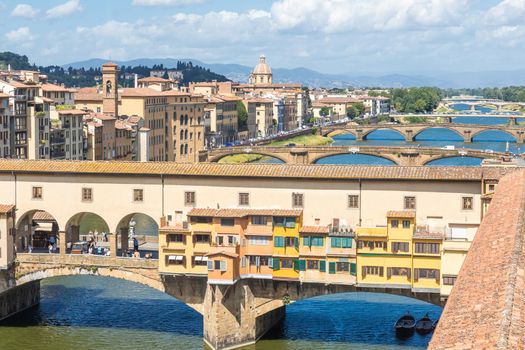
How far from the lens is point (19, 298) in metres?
36.2

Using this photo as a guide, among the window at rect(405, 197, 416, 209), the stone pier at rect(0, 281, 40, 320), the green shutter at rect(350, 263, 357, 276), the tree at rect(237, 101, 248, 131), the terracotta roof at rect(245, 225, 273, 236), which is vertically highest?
the tree at rect(237, 101, 248, 131)

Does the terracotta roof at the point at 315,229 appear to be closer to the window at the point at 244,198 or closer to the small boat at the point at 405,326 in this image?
the window at the point at 244,198

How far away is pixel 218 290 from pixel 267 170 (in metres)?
4.73

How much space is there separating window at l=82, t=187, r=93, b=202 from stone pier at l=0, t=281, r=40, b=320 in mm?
4292

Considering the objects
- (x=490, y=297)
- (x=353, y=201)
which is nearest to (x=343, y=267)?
(x=353, y=201)

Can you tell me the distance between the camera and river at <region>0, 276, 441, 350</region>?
31.9m

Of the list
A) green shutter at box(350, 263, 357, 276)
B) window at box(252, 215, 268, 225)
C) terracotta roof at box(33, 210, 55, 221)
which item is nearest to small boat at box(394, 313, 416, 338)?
green shutter at box(350, 263, 357, 276)

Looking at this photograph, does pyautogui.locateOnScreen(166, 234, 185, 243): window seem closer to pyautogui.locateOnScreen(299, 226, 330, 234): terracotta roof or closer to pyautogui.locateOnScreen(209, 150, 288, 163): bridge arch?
pyautogui.locateOnScreen(299, 226, 330, 234): terracotta roof

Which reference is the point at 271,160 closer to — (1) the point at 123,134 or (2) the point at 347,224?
(1) the point at 123,134

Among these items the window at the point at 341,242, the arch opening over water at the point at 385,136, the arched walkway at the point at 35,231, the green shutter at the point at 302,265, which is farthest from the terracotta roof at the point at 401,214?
the arch opening over water at the point at 385,136

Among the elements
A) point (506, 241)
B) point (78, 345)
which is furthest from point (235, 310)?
point (506, 241)

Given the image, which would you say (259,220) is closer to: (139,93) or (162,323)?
(162,323)

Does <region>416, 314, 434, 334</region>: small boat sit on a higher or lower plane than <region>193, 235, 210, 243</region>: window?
lower

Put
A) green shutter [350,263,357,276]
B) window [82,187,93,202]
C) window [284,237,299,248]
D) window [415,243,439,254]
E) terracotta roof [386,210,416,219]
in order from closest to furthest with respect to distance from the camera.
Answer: window [415,243,439,254] < terracotta roof [386,210,416,219] < green shutter [350,263,357,276] < window [284,237,299,248] < window [82,187,93,202]
